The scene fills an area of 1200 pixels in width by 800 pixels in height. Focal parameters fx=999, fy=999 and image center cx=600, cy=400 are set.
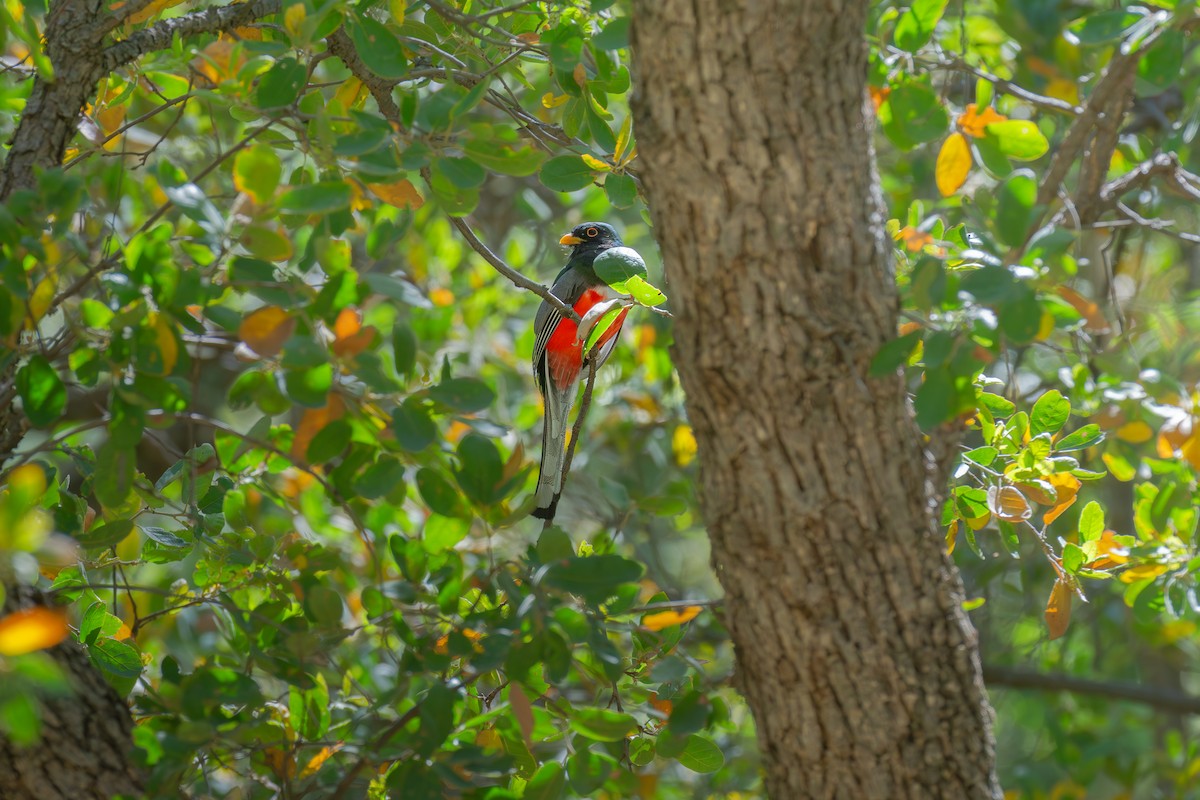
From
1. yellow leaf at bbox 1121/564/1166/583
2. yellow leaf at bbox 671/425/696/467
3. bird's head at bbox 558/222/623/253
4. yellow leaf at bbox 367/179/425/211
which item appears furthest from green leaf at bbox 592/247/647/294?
yellow leaf at bbox 671/425/696/467

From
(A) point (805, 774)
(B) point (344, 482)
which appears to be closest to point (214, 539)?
(B) point (344, 482)

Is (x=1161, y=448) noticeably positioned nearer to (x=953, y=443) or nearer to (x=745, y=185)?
(x=953, y=443)

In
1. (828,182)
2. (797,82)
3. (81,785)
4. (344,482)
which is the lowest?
(81,785)

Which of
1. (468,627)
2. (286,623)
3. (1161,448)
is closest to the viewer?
(468,627)

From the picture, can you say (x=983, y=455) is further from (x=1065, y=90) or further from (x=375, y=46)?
(x=1065, y=90)

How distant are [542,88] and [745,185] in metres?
1.40

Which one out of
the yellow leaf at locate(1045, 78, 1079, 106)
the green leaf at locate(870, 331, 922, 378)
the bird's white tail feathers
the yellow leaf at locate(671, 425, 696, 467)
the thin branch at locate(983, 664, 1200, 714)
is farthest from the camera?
the yellow leaf at locate(671, 425, 696, 467)

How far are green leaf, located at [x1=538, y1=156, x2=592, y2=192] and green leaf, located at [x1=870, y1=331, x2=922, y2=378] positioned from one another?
1077mm

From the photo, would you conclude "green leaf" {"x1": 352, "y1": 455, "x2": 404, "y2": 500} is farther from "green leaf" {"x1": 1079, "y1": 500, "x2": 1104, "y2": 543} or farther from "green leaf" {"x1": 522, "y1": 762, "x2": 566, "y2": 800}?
"green leaf" {"x1": 1079, "y1": 500, "x2": 1104, "y2": 543}

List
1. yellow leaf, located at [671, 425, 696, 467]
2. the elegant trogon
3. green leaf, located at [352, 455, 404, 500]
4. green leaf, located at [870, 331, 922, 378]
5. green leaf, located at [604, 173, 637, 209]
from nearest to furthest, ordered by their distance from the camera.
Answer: green leaf, located at [870, 331, 922, 378]
green leaf, located at [352, 455, 404, 500]
green leaf, located at [604, 173, 637, 209]
the elegant trogon
yellow leaf, located at [671, 425, 696, 467]

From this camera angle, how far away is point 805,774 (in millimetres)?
1820

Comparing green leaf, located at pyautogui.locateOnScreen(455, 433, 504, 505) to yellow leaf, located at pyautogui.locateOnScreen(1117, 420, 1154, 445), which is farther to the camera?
yellow leaf, located at pyautogui.locateOnScreen(1117, 420, 1154, 445)

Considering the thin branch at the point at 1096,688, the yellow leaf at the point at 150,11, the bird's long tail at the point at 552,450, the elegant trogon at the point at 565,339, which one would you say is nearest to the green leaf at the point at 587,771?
the bird's long tail at the point at 552,450

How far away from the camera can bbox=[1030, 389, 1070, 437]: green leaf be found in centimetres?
236
